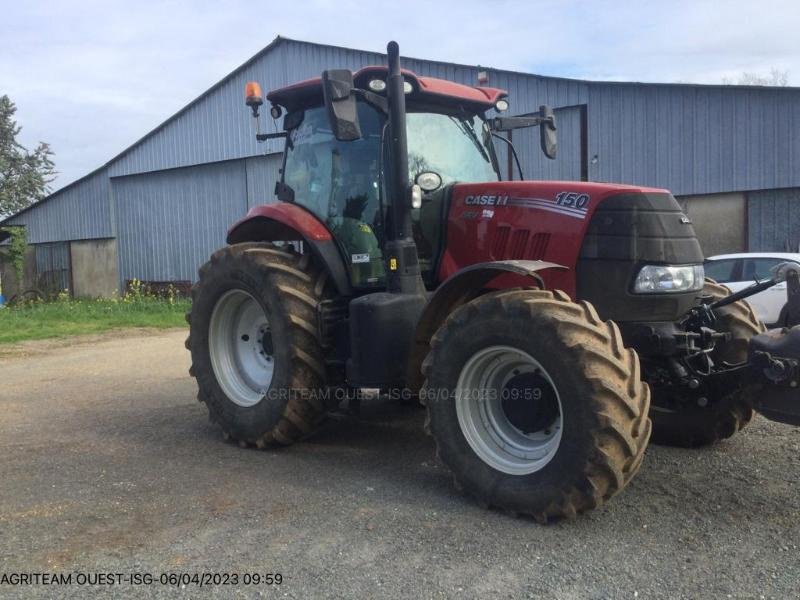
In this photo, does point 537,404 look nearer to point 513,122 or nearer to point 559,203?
point 559,203

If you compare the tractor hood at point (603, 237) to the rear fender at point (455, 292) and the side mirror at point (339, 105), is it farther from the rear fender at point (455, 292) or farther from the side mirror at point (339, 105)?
the side mirror at point (339, 105)

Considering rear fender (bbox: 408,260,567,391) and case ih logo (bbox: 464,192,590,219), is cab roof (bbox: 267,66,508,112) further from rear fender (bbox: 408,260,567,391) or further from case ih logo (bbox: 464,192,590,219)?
rear fender (bbox: 408,260,567,391)

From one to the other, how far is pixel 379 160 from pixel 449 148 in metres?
0.53

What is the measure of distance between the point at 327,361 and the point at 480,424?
1.34m

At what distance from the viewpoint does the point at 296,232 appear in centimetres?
552

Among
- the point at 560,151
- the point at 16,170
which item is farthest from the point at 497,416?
the point at 16,170

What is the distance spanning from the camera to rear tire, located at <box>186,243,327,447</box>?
16.6ft

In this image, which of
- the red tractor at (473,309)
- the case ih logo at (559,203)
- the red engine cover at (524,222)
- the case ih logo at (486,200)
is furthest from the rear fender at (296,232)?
the case ih logo at (559,203)

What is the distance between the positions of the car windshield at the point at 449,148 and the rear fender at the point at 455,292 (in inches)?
41.3

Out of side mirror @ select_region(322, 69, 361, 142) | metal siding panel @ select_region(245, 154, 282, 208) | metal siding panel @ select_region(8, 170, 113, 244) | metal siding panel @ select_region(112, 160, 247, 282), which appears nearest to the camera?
side mirror @ select_region(322, 69, 361, 142)

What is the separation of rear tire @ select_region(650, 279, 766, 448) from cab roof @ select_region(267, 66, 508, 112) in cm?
209

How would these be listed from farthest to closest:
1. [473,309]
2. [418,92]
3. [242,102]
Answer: [242,102], [418,92], [473,309]

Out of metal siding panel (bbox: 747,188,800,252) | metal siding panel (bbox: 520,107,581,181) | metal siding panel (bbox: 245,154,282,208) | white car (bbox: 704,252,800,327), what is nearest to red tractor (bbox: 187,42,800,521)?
white car (bbox: 704,252,800,327)

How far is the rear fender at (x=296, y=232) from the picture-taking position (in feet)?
17.0
